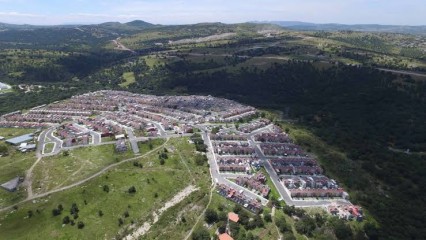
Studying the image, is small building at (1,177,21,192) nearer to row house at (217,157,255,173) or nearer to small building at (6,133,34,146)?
small building at (6,133,34,146)

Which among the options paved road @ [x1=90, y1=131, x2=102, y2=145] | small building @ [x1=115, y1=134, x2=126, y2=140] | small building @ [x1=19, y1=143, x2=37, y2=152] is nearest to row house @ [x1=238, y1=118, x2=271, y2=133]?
small building @ [x1=115, y1=134, x2=126, y2=140]

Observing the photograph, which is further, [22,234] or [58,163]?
[58,163]

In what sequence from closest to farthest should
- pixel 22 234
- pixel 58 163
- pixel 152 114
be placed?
pixel 22 234
pixel 58 163
pixel 152 114

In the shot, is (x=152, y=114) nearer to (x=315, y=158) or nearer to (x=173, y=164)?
(x=173, y=164)

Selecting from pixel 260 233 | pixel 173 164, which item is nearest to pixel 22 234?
pixel 173 164

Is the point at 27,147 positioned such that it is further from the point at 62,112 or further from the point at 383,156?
the point at 383,156

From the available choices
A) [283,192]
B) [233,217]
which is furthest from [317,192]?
[233,217]

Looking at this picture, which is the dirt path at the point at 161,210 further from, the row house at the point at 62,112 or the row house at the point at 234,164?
the row house at the point at 62,112
